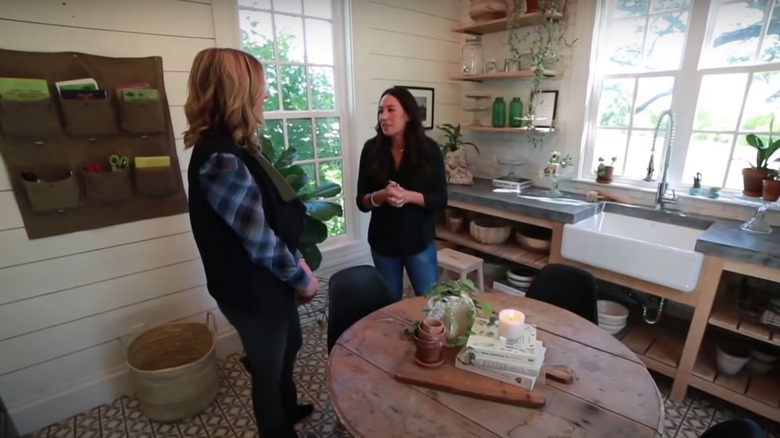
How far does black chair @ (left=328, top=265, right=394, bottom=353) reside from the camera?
5.02 ft

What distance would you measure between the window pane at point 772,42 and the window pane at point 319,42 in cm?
240

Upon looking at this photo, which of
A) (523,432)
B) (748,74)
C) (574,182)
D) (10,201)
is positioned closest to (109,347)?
(10,201)

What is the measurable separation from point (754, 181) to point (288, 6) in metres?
2.67

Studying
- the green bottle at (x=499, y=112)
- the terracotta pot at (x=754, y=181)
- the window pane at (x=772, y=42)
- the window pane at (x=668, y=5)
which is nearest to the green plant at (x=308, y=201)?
the green bottle at (x=499, y=112)

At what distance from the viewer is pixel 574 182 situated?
2.68m

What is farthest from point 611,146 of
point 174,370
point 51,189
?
point 51,189

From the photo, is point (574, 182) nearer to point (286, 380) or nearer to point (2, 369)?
point (286, 380)

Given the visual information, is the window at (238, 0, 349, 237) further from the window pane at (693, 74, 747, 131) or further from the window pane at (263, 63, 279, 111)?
the window pane at (693, 74, 747, 131)

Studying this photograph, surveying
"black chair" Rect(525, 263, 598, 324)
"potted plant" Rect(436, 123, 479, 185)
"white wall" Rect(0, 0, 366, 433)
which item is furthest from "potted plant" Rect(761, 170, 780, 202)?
"white wall" Rect(0, 0, 366, 433)

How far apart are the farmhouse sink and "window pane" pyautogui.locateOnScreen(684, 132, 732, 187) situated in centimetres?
32

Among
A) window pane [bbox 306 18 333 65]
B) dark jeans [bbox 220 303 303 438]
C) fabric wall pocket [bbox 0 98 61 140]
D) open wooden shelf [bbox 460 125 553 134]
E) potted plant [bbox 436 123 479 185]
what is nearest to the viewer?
dark jeans [bbox 220 303 303 438]

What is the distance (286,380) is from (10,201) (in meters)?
1.39

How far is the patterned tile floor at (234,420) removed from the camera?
1785 mm

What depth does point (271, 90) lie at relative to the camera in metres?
2.38
